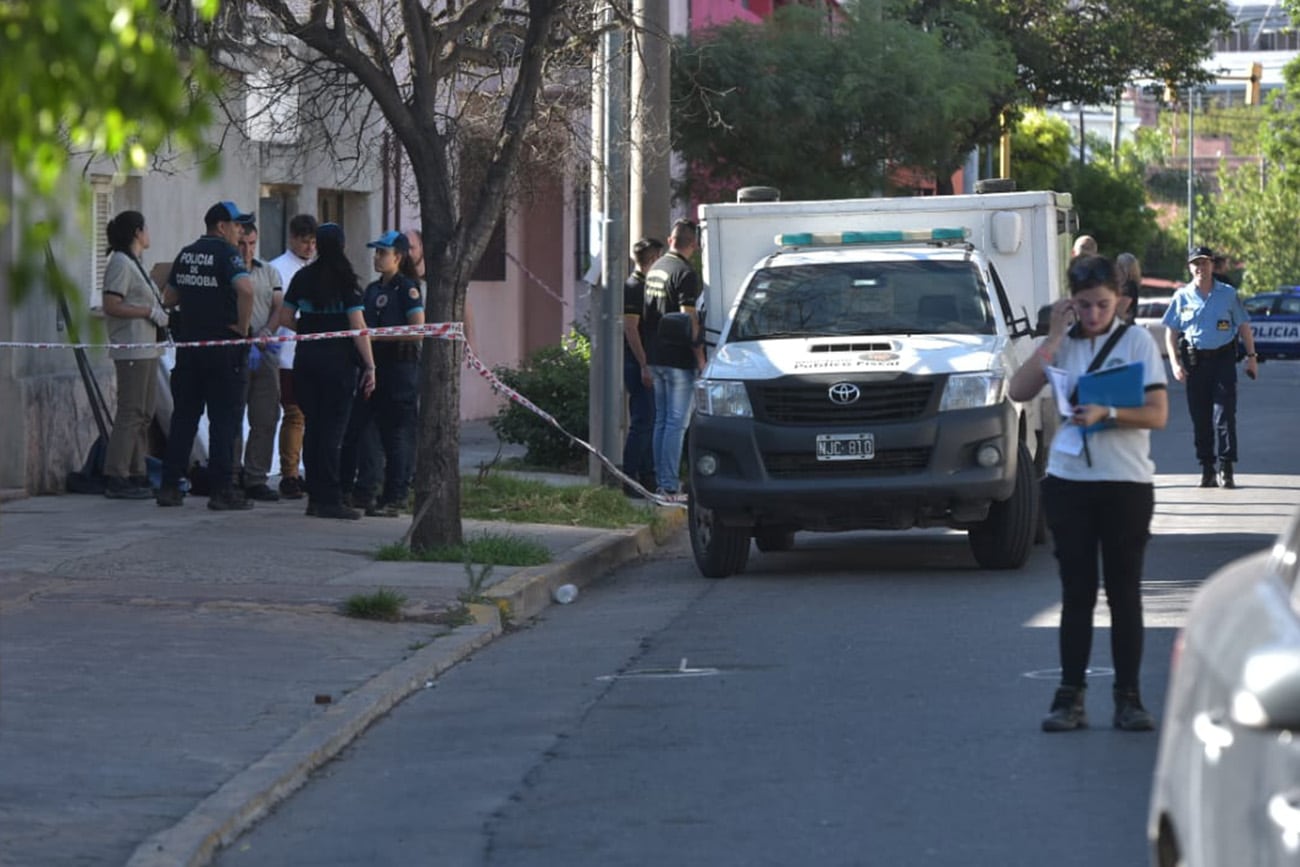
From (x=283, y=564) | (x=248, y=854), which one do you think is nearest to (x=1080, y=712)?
(x=248, y=854)

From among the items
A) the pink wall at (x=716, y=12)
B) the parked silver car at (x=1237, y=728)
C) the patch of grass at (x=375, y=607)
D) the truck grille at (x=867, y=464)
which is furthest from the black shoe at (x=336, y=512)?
the pink wall at (x=716, y=12)

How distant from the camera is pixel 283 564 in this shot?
12828 millimetres

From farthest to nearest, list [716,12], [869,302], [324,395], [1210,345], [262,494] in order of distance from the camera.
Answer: [716,12], [1210,345], [262,494], [324,395], [869,302]

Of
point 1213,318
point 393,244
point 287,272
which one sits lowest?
point 1213,318

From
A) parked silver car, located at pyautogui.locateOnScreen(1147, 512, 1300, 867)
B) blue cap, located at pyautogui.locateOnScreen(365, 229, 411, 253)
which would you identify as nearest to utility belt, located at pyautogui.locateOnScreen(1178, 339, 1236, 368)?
blue cap, located at pyautogui.locateOnScreen(365, 229, 411, 253)

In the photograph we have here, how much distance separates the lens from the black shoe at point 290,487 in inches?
642

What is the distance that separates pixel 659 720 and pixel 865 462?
14.1 ft

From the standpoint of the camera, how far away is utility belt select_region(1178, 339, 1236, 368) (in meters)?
18.6

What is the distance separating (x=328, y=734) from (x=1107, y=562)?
2.86m

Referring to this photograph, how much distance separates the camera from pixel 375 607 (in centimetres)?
1133

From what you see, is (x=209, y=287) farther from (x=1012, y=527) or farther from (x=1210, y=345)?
(x=1210, y=345)

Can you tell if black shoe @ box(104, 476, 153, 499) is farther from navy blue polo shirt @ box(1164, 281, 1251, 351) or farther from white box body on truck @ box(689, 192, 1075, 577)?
navy blue polo shirt @ box(1164, 281, 1251, 351)

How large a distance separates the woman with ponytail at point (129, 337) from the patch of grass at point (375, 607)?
14.4ft

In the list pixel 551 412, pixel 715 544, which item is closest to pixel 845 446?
pixel 715 544
